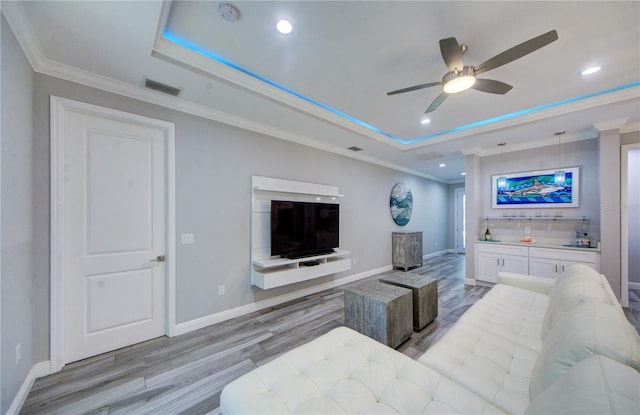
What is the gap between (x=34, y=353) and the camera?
1.94 m

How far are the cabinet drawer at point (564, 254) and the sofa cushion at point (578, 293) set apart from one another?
2073 millimetres

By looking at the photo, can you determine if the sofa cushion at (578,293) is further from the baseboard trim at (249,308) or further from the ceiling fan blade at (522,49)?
the baseboard trim at (249,308)

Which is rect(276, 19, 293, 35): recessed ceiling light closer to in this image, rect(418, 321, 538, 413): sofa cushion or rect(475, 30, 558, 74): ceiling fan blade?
rect(475, 30, 558, 74): ceiling fan blade

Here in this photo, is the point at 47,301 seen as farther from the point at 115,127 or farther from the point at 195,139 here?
the point at 195,139

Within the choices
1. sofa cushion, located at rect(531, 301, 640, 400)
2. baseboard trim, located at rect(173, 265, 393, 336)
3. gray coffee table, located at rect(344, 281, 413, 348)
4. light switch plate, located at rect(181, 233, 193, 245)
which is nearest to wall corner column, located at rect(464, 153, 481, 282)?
baseboard trim, located at rect(173, 265, 393, 336)

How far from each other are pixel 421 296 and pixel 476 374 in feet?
4.70

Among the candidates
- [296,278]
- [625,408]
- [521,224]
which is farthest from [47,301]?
[521,224]

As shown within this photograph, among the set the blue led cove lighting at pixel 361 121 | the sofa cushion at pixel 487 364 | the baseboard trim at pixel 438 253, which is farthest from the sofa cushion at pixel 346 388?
the baseboard trim at pixel 438 253

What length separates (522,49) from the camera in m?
1.63

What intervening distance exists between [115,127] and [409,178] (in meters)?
5.88

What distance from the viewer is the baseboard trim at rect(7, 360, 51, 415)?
1.58 metres

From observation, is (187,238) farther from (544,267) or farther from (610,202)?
(610,202)

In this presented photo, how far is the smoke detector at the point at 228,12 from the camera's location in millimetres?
1599

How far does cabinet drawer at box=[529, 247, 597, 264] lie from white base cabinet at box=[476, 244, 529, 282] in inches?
5.0
